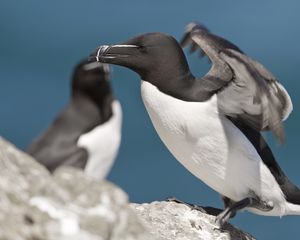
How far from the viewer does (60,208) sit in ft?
11.1

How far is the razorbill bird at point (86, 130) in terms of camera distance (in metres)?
7.63

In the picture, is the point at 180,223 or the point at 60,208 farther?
the point at 180,223

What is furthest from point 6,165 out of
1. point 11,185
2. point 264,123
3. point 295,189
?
point 295,189

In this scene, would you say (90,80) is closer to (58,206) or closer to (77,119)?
(77,119)

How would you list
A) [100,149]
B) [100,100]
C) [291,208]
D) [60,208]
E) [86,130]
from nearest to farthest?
[60,208], [291,208], [100,149], [86,130], [100,100]

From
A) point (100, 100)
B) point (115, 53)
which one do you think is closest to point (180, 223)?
point (115, 53)

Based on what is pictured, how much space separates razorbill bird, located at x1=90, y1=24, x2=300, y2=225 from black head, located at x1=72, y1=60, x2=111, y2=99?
154 centimetres

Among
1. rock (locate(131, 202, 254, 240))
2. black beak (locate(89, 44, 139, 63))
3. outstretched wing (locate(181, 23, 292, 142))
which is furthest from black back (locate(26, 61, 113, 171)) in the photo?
rock (locate(131, 202, 254, 240))

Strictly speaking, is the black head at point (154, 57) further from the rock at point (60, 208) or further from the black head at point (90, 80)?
the rock at point (60, 208)

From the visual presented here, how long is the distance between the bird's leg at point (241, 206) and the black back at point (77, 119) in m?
1.40

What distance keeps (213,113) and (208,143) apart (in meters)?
0.21

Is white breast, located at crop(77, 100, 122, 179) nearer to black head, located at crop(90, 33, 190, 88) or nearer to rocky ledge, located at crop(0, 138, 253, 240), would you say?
black head, located at crop(90, 33, 190, 88)

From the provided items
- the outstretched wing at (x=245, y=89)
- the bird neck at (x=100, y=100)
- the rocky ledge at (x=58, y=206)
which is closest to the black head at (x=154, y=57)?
the outstretched wing at (x=245, y=89)

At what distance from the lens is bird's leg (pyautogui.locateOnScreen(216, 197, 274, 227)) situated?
21.2 ft
